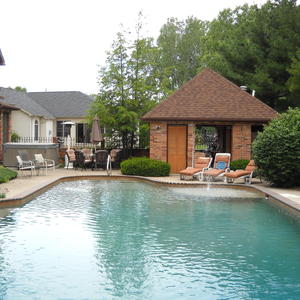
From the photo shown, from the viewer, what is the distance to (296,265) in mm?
6891

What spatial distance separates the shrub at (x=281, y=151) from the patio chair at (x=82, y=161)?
8.73 meters

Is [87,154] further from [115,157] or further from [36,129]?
[36,129]

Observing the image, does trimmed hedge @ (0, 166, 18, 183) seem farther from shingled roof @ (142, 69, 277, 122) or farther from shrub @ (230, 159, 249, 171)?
shrub @ (230, 159, 249, 171)

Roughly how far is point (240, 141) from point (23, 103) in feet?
68.1

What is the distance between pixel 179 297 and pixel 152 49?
18670 millimetres

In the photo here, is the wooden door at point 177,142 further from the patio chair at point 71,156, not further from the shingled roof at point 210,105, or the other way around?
the patio chair at point 71,156

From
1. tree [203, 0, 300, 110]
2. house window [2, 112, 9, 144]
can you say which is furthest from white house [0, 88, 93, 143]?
tree [203, 0, 300, 110]

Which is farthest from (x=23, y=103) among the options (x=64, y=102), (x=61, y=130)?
(x=64, y=102)

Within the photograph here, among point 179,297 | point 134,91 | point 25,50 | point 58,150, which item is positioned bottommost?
point 179,297

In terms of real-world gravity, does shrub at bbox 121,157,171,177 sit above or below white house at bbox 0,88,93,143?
below

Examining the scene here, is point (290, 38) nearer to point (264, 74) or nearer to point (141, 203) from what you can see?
point (264, 74)

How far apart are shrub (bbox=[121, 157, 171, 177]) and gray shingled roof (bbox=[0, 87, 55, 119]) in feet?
55.6

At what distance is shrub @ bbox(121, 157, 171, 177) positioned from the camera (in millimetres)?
18344

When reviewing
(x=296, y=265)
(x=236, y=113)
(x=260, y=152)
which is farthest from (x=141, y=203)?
(x=236, y=113)
